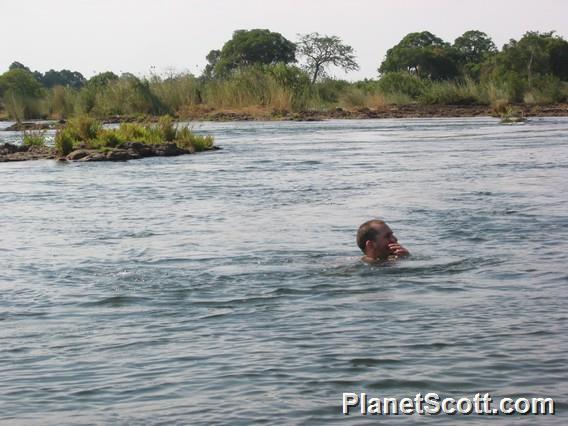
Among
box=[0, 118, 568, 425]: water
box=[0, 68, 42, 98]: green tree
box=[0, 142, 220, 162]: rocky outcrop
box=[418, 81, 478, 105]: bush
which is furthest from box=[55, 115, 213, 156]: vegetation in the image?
box=[0, 68, 42, 98]: green tree

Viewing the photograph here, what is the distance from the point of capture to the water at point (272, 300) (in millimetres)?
7129

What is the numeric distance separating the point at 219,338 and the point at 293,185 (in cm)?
1362

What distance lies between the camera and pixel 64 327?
9195mm

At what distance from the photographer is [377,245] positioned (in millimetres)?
11805

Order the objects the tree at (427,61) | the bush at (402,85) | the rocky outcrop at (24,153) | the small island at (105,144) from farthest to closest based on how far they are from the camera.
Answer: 1. the tree at (427,61)
2. the bush at (402,85)
3. the rocky outcrop at (24,153)
4. the small island at (105,144)

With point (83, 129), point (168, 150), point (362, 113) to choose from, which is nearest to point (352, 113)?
point (362, 113)

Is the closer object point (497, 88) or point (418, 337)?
point (418, 337)

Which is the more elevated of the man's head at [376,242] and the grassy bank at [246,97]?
the grassy bank at [246,97]

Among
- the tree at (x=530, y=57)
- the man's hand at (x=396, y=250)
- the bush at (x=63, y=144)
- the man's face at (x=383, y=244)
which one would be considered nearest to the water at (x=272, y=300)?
the man's hand at (x=396, y=250)

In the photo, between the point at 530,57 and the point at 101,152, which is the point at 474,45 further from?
the point at 101,152

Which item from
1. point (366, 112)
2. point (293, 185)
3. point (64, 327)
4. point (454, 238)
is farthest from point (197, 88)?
point (64, 327)

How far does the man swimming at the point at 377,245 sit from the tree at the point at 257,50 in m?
106

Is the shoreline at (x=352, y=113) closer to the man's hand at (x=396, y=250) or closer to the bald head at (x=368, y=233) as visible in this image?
the bald head at (x=368, y=233)

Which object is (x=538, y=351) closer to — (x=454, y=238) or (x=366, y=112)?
(x=454, y=238)
